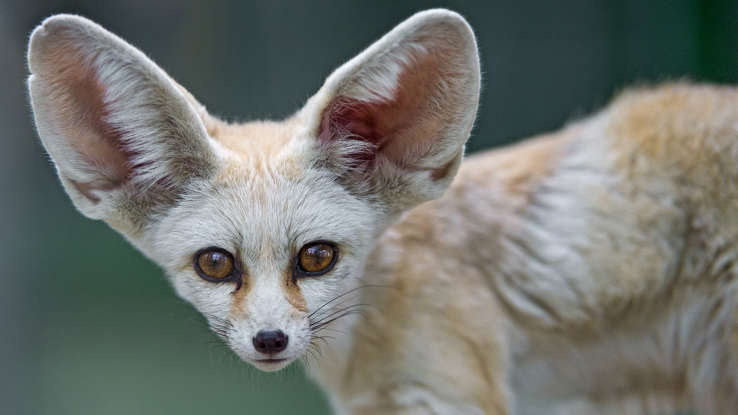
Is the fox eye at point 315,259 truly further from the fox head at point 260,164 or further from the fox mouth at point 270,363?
the fox mouth at point 270,363

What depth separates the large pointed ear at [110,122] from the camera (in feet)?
7.91

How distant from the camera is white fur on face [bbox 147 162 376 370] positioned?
250cm

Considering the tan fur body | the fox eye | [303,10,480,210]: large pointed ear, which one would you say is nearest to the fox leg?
the tan fur body

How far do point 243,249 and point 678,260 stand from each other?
1.93 metres

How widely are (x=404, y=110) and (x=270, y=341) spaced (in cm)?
87

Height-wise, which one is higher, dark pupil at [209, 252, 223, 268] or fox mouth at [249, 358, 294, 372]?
dark pupil at [209, 252, 223, 268]

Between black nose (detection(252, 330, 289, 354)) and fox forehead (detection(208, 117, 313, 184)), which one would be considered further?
fox forehead (detection(208, 117, 313, 184))

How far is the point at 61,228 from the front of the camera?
5.80 meters

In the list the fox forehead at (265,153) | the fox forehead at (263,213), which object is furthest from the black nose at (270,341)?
the fox forehead at (265,153)

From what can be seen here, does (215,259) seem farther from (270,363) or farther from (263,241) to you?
(270,363)

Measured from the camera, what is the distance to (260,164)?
273 centimetres

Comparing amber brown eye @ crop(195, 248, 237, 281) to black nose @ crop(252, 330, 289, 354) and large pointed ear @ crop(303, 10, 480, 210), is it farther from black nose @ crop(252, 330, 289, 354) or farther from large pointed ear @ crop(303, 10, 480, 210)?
large pointed ear @ crop(303, 10, 480, 210)

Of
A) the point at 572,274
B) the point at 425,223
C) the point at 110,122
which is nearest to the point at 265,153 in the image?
the point at 110,122

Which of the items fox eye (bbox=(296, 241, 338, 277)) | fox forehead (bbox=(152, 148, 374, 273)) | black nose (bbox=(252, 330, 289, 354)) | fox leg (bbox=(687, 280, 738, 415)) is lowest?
fox leg (bbox=(687, 280, 738, 415))
